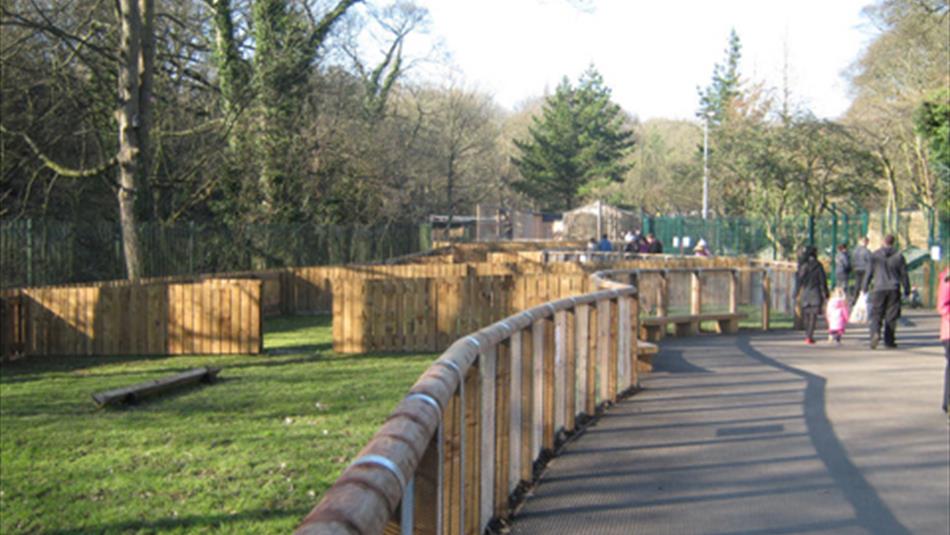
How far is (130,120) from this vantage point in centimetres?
2202

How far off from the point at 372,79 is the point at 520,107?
5598cm

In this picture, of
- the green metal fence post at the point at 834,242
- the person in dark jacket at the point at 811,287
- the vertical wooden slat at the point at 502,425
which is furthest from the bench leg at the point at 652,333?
the green metal fence post at the point at 834,242

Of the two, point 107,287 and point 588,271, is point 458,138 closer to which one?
point 588,271

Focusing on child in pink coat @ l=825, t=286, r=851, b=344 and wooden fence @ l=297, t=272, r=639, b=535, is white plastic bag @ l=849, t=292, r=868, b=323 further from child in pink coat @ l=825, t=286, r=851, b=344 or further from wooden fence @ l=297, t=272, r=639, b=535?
wooden fence @ l=297, t=272, r=639, b=535

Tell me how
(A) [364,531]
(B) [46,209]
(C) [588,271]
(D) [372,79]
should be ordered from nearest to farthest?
(A) [364,531] → (C) [588,271] → (B) [46,209] → (D) [372,79]

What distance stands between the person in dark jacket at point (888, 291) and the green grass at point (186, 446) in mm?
7684

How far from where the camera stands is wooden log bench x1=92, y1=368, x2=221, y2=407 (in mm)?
11453

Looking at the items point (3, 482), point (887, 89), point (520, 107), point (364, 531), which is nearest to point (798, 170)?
point (887, 89)

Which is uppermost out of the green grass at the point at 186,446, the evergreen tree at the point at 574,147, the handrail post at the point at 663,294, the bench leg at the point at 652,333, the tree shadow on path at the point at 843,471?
the evergreen tree at the point at 574,147

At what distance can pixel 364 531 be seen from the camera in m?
1.94

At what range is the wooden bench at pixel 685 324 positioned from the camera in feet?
55.6

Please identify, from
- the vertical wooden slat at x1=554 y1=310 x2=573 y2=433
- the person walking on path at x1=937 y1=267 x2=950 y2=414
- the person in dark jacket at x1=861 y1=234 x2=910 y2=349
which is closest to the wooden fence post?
the vertical wooden slat at x1=554 y1=310 x2=573 y2=433

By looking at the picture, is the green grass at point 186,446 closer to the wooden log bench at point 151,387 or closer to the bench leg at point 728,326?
the wooden log bench at point 151,387

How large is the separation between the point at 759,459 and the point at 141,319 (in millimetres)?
13308
